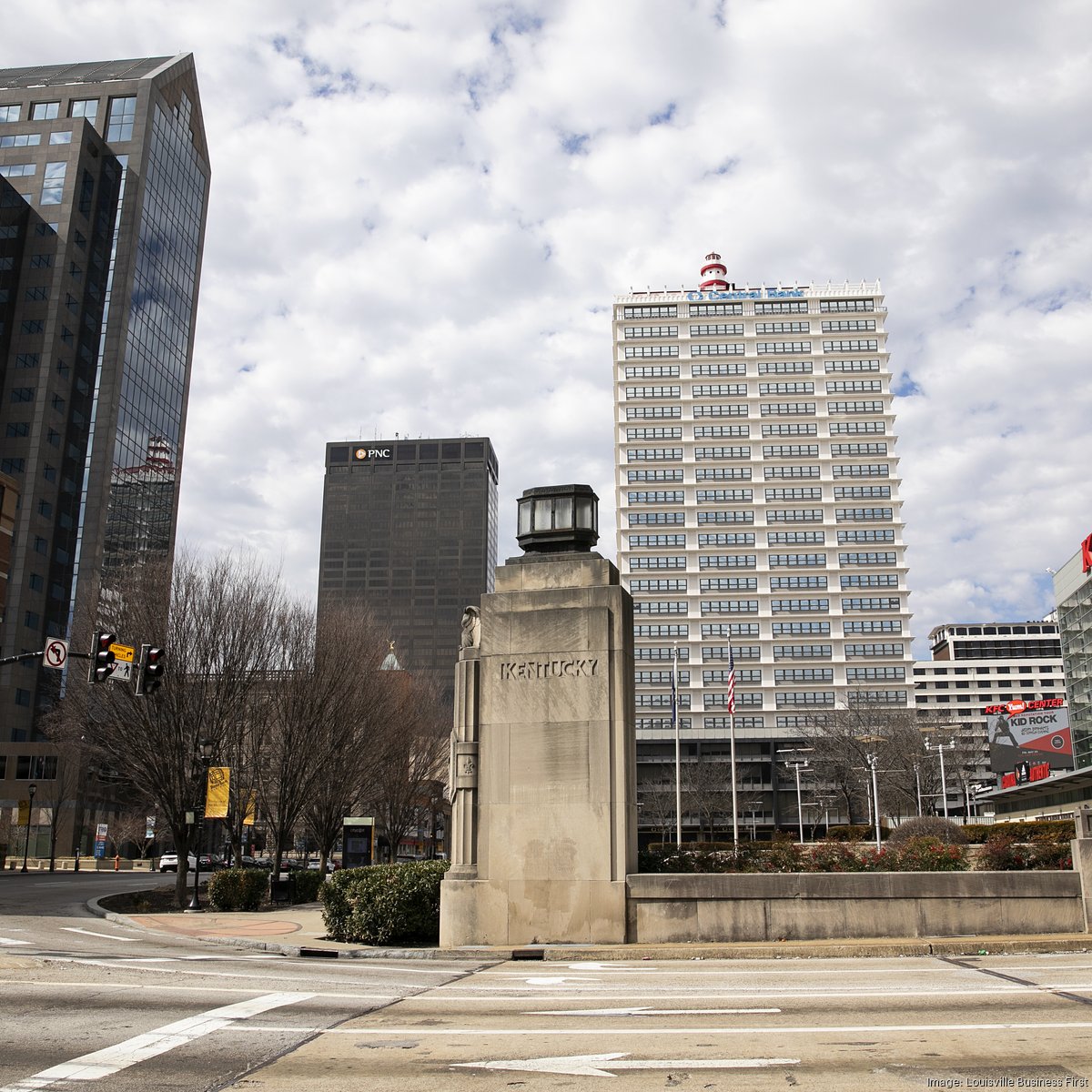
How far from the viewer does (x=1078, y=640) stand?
73.1 metres

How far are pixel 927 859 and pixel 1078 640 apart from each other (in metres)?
64.6

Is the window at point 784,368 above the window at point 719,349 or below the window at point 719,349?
below

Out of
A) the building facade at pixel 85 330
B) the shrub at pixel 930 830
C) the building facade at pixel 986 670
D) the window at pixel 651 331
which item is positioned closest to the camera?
the shrub at pixel 930 830

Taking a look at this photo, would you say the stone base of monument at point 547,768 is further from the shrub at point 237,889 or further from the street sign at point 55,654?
the shrub at point 237,889

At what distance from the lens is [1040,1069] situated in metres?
7.18

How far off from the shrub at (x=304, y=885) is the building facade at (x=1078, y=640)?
54558mm

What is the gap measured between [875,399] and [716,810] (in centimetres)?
5434

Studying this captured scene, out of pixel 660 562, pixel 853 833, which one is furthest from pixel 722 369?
pixel 853 833

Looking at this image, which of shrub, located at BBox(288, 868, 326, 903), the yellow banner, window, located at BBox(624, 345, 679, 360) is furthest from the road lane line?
window, located at BBox(624, 345, 679, 360)

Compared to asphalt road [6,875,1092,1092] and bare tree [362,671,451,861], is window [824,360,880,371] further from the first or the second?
asphalt road [6,875,1092,1092]

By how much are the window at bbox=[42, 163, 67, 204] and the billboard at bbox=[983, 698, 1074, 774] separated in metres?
111

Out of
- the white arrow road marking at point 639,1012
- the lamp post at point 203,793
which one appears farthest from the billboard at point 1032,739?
the white arrow road marking at point 639,1012

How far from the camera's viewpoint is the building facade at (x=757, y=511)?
112 meters

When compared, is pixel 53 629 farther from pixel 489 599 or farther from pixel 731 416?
pixel 489 599
